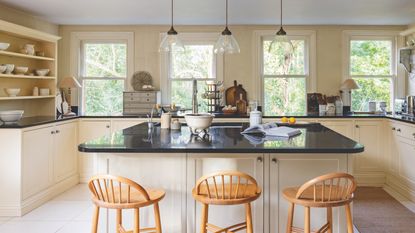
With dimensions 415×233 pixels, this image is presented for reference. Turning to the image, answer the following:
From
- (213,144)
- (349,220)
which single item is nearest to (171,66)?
(213,144)

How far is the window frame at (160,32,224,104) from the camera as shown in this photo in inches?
223

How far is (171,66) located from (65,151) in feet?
6.80

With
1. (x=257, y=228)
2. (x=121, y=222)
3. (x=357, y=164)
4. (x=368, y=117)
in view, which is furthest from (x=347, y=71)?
(x=121, y=222)

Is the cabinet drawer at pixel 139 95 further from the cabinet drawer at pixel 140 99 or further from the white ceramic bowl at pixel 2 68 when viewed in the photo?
the white ceramic bowl at pixel 2 68

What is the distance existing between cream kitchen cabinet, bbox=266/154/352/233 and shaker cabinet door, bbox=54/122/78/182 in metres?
2.99

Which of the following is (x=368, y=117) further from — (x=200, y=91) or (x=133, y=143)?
(x=133, y=143)

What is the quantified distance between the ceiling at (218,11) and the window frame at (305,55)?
22cm

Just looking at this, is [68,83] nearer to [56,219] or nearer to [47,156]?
[47,156]

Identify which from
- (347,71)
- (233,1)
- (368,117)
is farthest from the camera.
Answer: (347,71)

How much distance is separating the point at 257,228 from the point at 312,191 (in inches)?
→ 19.0

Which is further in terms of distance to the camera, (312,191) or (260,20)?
(260,20)

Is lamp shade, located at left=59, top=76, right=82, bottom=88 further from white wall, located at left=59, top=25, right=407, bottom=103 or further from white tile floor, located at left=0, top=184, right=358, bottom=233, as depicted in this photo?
white tile floor, located at left=0, top=184, right=358, bottom=233

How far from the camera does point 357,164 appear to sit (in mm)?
5062

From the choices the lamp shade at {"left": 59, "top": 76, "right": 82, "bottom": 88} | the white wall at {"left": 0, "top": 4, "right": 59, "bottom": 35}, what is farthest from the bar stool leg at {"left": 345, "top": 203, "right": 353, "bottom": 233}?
the white wall at {"left": 0, "top": 4, "right": 59, "bottom": 35}
